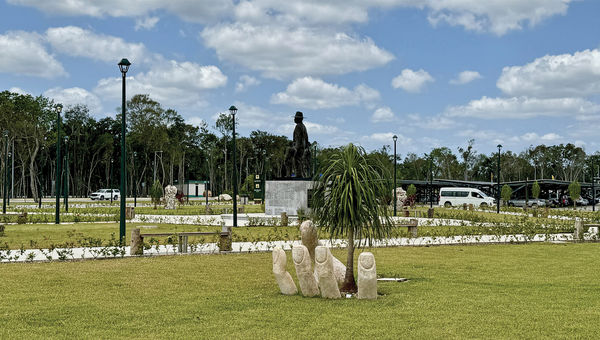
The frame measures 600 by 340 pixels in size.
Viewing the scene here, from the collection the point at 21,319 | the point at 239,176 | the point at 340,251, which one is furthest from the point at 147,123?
the point at 21,319

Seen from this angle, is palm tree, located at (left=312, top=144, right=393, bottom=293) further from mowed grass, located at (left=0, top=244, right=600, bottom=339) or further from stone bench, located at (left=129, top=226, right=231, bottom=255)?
stone bench, located at (left=129, top=226, right=231, bottom=255)

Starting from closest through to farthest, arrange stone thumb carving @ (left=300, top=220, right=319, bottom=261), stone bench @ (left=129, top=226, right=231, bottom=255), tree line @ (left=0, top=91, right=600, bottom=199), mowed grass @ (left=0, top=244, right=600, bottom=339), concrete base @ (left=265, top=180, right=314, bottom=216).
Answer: mowed grass @ (left=0, top=244, right=600, bottom=339)
stone thumb carving @ (left=300, top=220, right=319, bottom=261)
stone bench @ (left=129, top=226, right=231, bottom=255)
concrete base @ (left=265, top=180, right=314, bottom=216)
tree line @ (left=0, top=91, right=600, bottom=199)

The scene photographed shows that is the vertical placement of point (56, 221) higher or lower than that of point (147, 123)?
lower

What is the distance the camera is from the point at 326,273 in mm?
8898

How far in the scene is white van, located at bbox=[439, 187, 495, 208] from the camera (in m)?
56.1

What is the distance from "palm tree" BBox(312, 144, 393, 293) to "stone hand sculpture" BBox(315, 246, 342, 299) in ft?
2.12

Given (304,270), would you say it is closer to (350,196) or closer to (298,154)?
(350,196)

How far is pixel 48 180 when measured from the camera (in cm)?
9431

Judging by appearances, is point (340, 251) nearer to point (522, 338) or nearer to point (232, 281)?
point (232, 281)

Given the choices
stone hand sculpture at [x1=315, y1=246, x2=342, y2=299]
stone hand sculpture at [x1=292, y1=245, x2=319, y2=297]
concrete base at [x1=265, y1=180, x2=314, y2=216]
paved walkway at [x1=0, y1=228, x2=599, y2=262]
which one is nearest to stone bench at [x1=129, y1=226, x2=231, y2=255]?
paved walkway at [x1=0, y1=228, x2=599, y2=262]

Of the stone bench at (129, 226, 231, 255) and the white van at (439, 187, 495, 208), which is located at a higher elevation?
the white van at (439, 187, 495, 208)

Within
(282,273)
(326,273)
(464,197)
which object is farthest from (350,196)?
(464,197)

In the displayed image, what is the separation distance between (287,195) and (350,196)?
769 inches

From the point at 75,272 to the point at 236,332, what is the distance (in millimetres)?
6293
